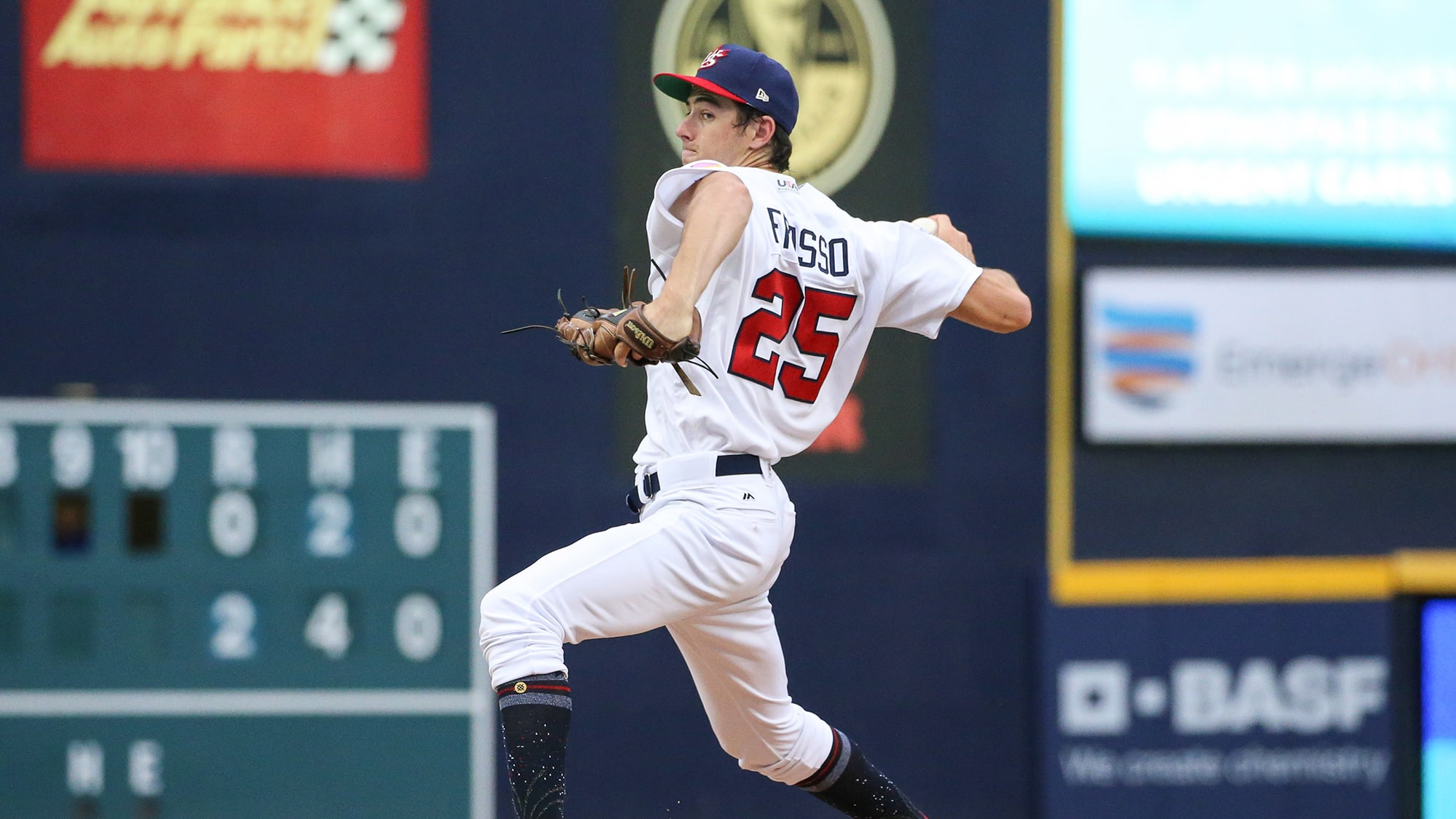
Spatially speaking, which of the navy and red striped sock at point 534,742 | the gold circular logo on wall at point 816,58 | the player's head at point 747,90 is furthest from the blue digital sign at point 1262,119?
the navy and red striped sock at point 534,742

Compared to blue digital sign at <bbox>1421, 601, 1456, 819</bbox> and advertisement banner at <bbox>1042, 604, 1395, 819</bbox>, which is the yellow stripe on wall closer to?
advertisement banner at <bbox>1042, 604, 1395, 819</bbox>

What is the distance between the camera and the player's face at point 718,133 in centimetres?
359

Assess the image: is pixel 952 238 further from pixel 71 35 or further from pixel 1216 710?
pixel 71 35

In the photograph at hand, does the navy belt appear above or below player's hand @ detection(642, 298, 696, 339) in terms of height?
below

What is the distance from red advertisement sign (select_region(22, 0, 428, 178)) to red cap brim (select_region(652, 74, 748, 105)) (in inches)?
70.9

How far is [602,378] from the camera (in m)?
5.38

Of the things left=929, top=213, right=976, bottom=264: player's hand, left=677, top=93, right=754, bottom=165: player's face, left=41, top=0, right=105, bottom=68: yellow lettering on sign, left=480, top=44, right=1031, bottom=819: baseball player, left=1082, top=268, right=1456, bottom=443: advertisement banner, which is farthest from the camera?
left=1082, top=268, right=1456, bottom=443: advertisement banner

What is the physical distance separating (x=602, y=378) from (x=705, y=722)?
113cm

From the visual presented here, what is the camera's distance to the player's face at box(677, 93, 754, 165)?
359 centimetres

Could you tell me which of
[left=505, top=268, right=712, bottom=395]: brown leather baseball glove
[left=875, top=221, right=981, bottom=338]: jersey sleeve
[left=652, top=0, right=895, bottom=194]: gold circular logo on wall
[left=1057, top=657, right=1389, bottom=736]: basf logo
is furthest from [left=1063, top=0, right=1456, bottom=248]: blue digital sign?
[left=505, top=268, right=712, bottom=395]: brown leather baseball glove

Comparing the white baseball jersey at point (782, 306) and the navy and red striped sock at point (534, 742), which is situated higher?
the white baseball jersey at point (782, 306)

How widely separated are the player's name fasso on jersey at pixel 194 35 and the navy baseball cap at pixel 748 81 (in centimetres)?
202

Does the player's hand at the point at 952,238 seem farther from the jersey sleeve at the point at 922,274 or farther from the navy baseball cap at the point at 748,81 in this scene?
the navy baseball cap at the point at 748,81

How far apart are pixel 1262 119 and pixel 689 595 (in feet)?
10.1
